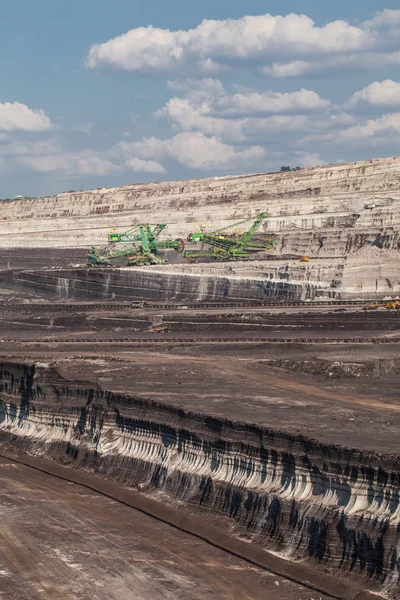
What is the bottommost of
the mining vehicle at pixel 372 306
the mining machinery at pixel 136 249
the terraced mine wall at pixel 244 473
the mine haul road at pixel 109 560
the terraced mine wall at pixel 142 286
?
the mine haul road at pixel 109 560

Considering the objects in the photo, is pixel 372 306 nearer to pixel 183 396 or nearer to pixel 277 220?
pixel 183 396

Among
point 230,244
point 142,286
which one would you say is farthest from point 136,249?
point 142,286

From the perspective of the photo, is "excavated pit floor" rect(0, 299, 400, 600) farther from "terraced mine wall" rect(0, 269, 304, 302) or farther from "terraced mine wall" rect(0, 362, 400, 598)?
"terraced mine wall" rect(0, 269, 304, 302)

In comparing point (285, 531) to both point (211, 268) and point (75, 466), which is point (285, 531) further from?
point (211, 268)

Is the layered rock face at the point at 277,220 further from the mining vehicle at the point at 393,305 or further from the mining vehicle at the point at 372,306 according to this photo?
the mining vehicle at the point at 393,305

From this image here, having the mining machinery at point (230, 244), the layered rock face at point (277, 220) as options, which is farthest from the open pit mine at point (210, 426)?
the mining machinery at point (230, 244)
